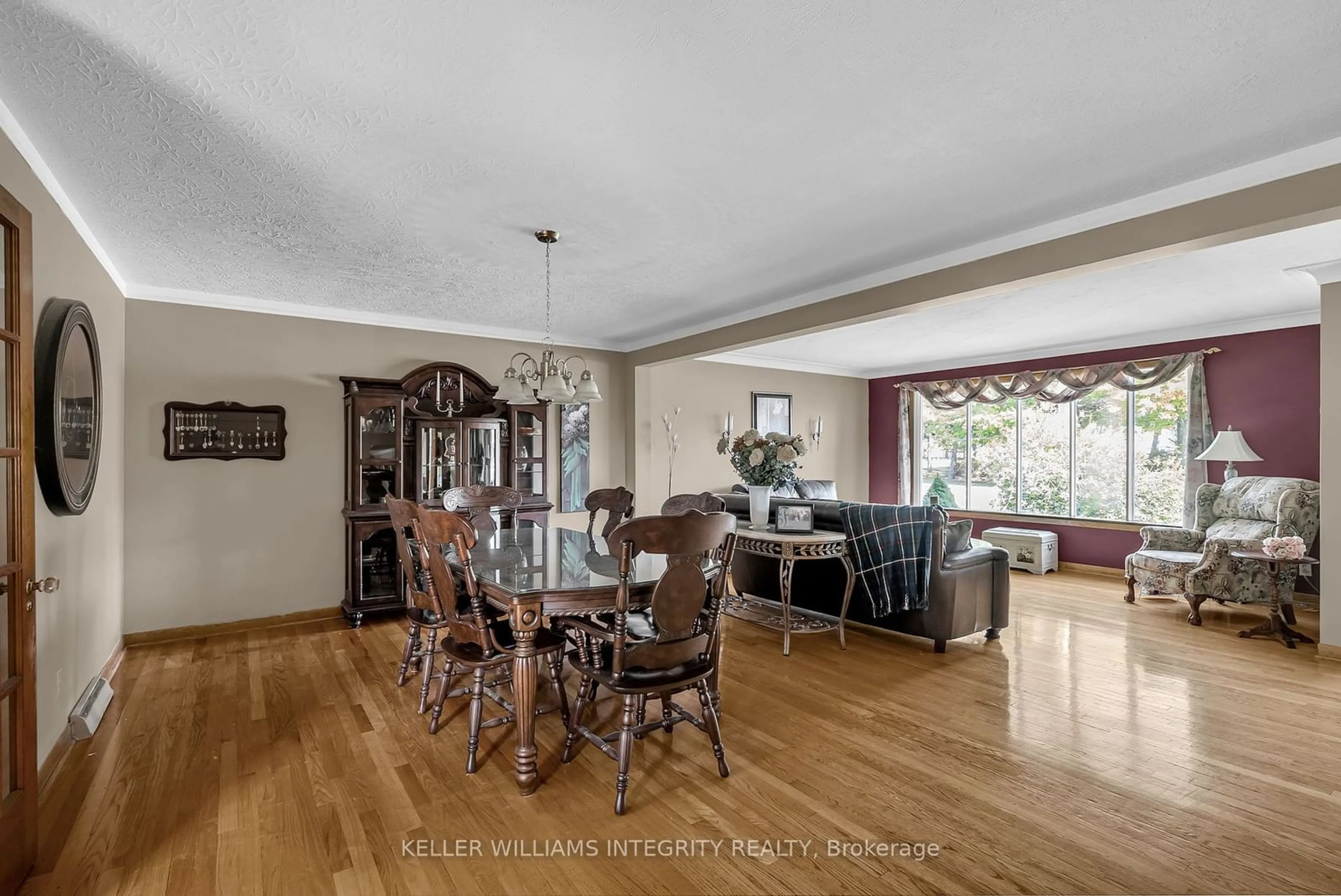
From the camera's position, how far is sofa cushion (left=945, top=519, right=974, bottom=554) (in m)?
4.07

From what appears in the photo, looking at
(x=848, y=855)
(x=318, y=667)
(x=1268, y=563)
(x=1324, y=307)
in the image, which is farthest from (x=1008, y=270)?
(x=318, y=667)

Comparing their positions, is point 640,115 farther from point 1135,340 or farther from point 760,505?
point 1135,340

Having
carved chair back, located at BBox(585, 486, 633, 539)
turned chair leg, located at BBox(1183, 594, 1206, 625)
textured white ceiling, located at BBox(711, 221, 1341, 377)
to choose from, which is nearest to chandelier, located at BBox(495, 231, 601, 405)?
carved chair back, located at BBox(585, 486, 633, 539)

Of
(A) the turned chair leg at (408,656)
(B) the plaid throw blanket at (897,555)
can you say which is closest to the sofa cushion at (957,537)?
(B) the plaid throw blanket at (897,555)

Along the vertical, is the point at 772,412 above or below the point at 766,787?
above

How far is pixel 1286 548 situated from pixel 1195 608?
2.52ft

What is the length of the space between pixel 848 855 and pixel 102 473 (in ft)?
13.2

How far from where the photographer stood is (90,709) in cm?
286

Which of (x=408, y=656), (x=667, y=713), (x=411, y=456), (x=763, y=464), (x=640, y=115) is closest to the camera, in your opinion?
(x=640, y=115)

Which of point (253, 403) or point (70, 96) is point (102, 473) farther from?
point (70, 96)

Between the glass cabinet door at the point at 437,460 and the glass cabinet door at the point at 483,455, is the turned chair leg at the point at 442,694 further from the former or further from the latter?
the glass cabinet door at the point at 483,455

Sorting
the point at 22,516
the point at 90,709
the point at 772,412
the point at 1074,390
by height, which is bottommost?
the point at 90,709

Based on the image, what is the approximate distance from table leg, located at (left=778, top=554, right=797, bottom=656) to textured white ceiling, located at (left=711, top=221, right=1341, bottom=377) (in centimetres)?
185

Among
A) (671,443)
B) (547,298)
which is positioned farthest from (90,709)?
(671,443)
